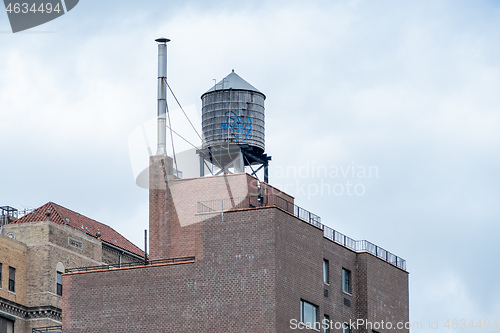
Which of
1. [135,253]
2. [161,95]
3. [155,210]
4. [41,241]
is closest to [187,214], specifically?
[155,210]

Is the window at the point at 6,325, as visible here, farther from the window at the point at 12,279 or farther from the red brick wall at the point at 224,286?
the red brick wall at the point at 224,286

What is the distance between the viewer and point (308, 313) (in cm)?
8044

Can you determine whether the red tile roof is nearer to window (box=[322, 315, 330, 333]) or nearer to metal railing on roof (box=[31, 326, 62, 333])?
metal railing on roof (box=[31, 326, 62, 333])

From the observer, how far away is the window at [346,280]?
86.1 metres

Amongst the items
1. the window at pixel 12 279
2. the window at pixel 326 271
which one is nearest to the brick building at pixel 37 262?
the window at pixel 12 279

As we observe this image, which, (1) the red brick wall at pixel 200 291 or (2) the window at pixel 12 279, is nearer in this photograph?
(1) the red brick wall at pixel 200 291

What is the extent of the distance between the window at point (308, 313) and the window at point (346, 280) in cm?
523

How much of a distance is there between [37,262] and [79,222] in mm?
12304

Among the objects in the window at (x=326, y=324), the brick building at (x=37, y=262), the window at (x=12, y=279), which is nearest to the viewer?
the window at (x=326, y=324)

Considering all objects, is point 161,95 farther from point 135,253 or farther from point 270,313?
point 135,253

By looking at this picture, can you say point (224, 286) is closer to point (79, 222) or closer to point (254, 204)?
point (254, 204)

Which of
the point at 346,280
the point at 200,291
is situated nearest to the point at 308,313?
the point at 200,291

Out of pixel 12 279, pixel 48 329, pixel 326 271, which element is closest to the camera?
pixel 326 271

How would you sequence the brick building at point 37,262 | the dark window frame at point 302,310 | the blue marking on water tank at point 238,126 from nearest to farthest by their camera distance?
1. the dark window frame at point 302,310
2. the blue marking on water tank at point 238,126
3. the brick building at point 37,262
